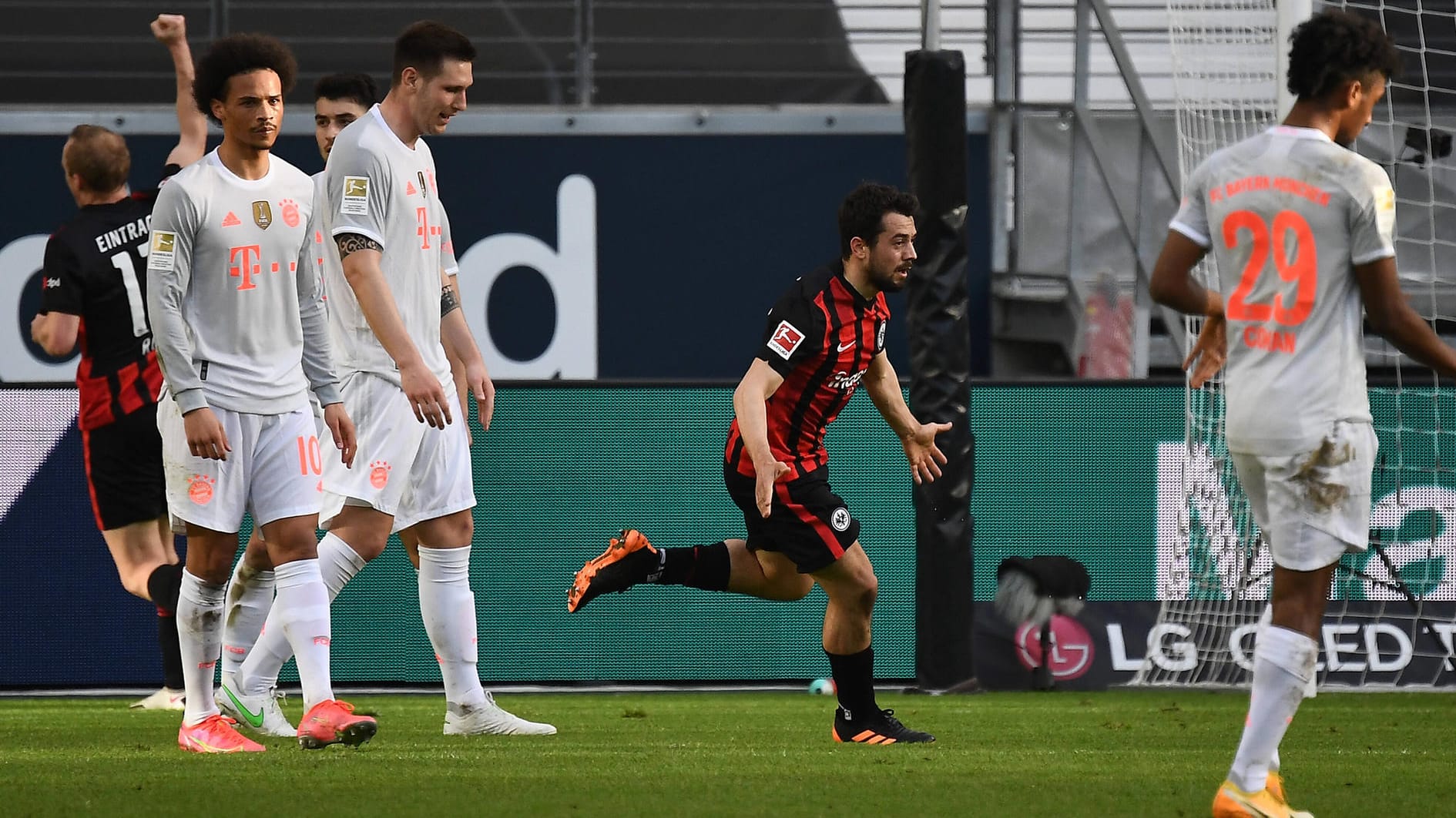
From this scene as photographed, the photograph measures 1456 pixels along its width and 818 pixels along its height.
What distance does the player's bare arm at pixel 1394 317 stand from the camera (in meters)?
3.96

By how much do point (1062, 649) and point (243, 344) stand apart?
16.5 feet

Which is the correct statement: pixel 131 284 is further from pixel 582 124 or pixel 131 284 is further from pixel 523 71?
pixel 523 71

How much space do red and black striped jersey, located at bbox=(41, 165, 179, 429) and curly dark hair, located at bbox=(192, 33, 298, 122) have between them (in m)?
1.94

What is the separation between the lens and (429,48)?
18.3ft

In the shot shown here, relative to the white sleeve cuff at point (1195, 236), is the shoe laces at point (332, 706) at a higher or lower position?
lower

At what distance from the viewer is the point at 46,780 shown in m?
4.64

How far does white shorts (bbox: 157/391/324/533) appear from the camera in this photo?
5230mm

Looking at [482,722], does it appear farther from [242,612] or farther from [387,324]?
[387,324]

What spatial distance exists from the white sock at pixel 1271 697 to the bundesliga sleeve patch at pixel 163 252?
3.20m

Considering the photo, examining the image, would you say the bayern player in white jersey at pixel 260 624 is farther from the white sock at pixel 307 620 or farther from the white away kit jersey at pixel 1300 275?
the white away kit jersey at pixel 1300 275

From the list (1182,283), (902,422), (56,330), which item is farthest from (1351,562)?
(56,330)

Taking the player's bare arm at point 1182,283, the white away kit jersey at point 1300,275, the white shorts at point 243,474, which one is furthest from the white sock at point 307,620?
the white away kit jersey at point 1300,275

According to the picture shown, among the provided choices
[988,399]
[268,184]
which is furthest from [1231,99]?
[268,184]

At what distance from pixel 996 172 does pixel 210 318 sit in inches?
314
